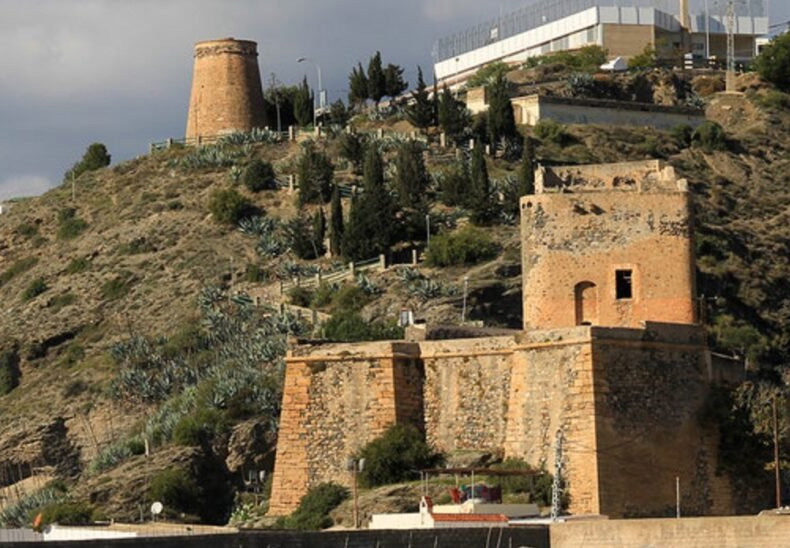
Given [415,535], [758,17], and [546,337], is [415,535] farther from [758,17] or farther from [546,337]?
[758,17]

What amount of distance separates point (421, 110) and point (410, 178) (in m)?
10.0

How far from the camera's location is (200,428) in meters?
61.3

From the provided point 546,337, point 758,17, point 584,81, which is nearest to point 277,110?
point 584,81

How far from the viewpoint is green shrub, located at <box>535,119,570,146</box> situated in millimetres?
90062

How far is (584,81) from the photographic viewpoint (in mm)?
99562

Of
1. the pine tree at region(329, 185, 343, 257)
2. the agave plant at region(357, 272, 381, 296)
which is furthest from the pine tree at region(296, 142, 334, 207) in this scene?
the agave plant at region(357, 272, 381, 296)

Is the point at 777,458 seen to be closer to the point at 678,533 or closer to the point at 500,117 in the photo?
the point at 678,533

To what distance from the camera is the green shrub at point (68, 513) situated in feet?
181

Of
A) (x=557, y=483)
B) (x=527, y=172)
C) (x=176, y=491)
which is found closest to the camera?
(x=557, y=483)

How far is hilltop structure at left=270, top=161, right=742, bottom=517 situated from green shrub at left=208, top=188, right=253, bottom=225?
110ft

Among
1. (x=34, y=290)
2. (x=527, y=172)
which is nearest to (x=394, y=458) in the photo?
(x=527, y=172)

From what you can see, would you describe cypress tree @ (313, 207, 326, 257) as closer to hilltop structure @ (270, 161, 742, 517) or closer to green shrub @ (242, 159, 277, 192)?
green shrub @ (242, 159, 277, 192)

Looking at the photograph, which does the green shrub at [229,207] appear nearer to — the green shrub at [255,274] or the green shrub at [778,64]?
the green shrub at [255,274]

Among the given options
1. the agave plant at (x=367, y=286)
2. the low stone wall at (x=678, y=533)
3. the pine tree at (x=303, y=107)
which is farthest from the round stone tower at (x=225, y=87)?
the low stone wall at (x=678, y=533)
